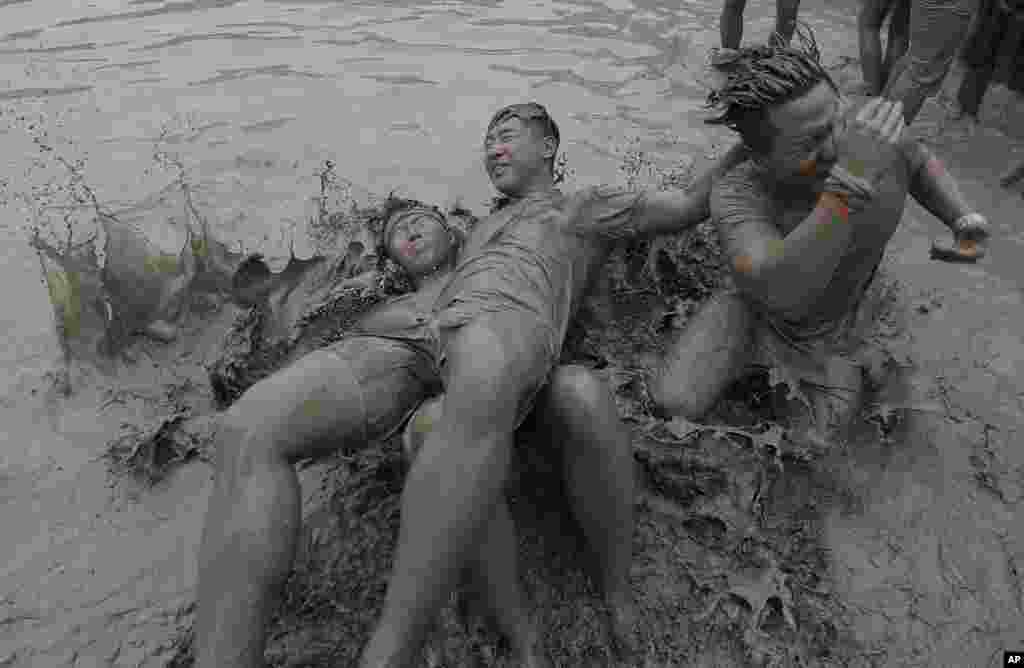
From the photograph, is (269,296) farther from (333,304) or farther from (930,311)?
(930,311)

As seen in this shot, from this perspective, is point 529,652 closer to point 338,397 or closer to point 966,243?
point 338,397

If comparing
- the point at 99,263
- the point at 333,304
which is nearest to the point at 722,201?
the point at 333,304

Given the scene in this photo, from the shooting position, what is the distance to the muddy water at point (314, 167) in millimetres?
2926

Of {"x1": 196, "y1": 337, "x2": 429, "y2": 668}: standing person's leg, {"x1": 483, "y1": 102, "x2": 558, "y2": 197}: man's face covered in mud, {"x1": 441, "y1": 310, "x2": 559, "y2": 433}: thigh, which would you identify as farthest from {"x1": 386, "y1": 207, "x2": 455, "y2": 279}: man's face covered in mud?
{"x1": 441, "y1": 310, "x2": 559, "y2": 433}: thigh

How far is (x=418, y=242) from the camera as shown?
143 inches

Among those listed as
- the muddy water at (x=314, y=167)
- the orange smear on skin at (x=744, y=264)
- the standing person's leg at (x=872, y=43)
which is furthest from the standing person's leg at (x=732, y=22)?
the orange smear on skin at (x=744, y=264)

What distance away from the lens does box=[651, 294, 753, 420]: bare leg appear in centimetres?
338

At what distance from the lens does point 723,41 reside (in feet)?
25.6

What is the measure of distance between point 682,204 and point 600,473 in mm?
1225

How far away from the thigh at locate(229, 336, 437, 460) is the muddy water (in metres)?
0.80

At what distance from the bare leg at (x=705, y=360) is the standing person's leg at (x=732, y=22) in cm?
496

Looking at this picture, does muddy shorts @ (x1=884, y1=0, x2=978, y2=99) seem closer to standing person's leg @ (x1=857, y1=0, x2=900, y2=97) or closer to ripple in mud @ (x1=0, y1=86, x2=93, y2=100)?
standing person's leg @ (x1=857, y1=0, x2=900, y2=97)

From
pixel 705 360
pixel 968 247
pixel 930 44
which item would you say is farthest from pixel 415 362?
pixel 930 44

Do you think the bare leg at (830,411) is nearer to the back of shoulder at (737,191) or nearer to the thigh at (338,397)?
the back of shoulder at (737,191)
